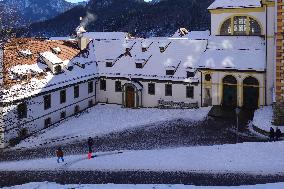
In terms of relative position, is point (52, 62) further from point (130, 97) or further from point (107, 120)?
point (130, 97)

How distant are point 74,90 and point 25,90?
357 inches

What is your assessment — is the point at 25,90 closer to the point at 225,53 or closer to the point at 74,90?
the point at 74,90

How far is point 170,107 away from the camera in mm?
48625

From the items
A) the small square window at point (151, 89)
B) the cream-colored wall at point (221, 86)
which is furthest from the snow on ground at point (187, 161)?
the small square window at point (151, 89)

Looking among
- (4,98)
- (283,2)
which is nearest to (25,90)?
(4,98)

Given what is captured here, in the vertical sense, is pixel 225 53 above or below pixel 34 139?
above

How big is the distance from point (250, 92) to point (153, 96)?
1156 centimetres

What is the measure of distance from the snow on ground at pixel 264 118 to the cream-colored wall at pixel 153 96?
7899mm

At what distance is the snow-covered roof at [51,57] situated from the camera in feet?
147

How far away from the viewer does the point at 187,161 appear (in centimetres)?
3038

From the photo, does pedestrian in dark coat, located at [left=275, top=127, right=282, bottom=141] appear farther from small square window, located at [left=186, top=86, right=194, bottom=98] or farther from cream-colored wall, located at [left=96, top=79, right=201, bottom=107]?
small square window, located at [left=186, top=86, right=194, bottom=98]

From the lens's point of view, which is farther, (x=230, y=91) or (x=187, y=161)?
(x=230, y=91)


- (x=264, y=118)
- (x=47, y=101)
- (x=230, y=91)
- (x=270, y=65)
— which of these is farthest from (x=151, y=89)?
(x=264, y=118)

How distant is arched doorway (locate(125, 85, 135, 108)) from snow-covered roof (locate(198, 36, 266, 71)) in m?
9.35
